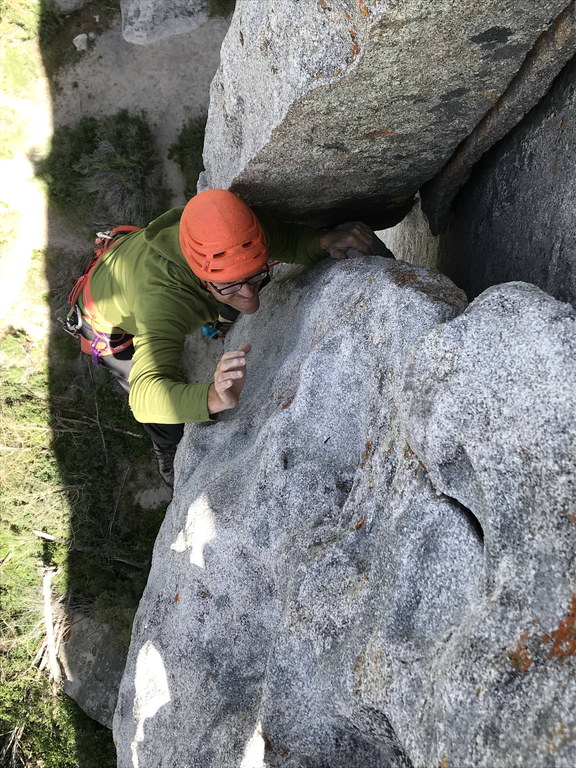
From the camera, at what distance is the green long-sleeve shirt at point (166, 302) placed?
393cm

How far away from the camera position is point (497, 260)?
11.9ft

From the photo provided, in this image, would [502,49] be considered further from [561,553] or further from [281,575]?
[281,575]

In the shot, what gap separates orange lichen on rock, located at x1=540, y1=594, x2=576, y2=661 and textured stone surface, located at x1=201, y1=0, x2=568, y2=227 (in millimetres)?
2280

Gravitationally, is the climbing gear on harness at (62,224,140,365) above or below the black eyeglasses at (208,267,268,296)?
below

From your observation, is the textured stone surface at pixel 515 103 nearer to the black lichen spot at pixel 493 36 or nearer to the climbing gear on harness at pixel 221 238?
the black lichen spot at pixel 493 36

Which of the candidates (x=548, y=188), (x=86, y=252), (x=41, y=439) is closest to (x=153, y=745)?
(x=548, y=188)

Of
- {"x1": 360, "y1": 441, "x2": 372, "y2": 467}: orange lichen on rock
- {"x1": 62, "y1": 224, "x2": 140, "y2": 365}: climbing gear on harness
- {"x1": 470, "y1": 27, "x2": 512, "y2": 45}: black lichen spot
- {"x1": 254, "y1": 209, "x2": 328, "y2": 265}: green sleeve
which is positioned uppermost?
{"x1": 470, "y1": 27, "x2": 512, "y2": 45}: black lichen spot

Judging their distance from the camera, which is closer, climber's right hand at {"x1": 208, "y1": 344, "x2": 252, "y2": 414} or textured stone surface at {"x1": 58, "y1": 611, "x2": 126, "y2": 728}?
climber's right hand at {"x1": 208, "y1": 344, "x2": 252, "y2": 414}

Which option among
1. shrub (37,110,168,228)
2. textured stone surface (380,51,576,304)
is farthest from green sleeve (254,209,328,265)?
shrub (37,110,168,228)

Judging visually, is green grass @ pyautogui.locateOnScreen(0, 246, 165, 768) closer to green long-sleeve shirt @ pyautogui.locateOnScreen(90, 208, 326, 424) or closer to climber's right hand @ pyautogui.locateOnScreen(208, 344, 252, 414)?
green long-sleeve shirt @ pyautogui.locateOnScreen(90, 208, 326, 424)

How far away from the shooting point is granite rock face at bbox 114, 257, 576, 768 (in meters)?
1.84

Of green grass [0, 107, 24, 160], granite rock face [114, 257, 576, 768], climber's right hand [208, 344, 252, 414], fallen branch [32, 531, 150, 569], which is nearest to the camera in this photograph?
granite rock face [114, 257, 576, 768]

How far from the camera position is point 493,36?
8.64 feet

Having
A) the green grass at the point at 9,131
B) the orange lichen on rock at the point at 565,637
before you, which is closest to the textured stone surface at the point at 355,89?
the orange lichen on rock at the point at 565,637
